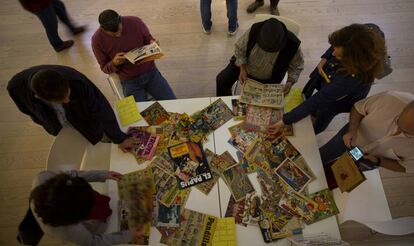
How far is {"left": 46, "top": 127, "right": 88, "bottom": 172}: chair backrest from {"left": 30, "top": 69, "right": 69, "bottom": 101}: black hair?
0.32m

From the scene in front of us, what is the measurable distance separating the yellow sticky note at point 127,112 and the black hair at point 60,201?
0.74 m

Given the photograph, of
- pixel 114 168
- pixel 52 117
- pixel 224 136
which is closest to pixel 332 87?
pixel 224 136

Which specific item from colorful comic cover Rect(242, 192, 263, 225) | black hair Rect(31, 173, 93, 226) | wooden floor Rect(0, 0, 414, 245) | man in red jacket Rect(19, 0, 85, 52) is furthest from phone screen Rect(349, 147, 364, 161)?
man in red jacket Rect(19, 0, 85, 52)

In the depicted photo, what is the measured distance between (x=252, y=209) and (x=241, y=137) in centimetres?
52

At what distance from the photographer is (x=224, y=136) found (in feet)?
6.91

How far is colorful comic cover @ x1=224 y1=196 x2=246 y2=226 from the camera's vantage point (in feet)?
5.97

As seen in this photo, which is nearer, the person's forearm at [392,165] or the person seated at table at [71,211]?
the person seated at table at [71,211]

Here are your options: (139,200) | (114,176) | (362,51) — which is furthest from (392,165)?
(114,176)

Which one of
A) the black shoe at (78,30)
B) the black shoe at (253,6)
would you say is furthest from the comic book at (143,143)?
the black shoe at (253,6)

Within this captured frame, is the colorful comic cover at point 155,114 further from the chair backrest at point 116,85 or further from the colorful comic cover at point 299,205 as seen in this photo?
the colorful comic cover at point 299,205

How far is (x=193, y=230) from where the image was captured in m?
1.78

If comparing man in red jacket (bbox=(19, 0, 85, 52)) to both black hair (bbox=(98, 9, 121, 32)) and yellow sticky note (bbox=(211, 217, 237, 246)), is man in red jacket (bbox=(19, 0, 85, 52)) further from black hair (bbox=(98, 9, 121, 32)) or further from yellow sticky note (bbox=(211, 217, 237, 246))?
yellow sticky note (bbox=(211, 217, 237, 246))

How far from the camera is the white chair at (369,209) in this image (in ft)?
5.87

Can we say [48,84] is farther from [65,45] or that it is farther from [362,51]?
[65,45]
